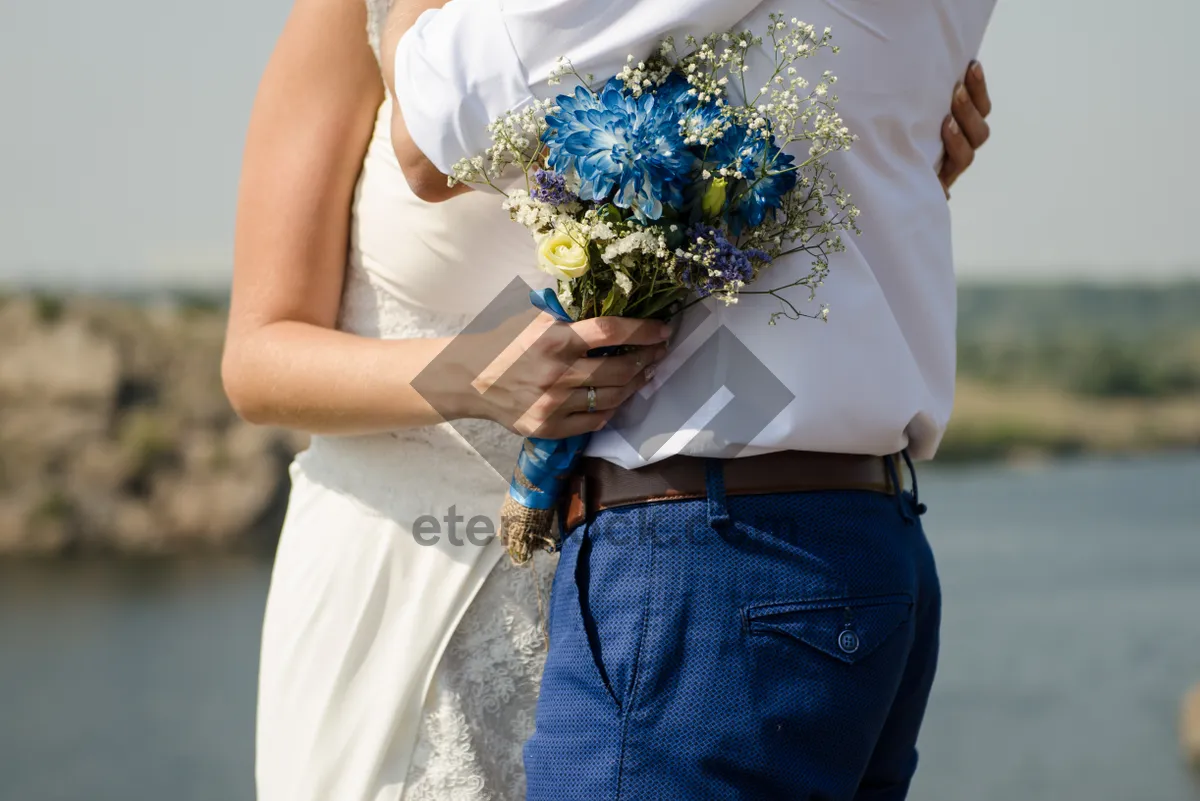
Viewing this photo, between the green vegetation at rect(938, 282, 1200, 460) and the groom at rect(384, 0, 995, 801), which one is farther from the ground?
the groom at rect(384, 0, 995, 801)

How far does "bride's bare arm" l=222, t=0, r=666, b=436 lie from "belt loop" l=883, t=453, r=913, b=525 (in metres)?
0.45

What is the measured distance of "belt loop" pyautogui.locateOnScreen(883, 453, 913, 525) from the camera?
1.09 meters

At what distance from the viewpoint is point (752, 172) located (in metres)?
0.92

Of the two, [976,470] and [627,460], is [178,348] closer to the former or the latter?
[976,470]

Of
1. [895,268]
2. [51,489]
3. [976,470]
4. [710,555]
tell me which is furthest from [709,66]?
[976,470]

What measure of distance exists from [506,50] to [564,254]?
0.56ft

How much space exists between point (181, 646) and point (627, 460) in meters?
4.96

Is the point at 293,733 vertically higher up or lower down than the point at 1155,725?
higher up

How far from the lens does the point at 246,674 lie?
5402mm

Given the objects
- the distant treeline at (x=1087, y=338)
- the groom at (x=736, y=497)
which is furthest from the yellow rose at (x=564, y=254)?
the distant treeline at (x=1087, y=338)

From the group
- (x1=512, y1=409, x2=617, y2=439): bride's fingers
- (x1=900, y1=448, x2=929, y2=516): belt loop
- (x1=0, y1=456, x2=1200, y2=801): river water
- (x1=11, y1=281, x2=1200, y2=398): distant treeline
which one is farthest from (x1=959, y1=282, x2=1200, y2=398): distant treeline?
(x1=512, y1=409, x2=617, y2=439): bride's fingers

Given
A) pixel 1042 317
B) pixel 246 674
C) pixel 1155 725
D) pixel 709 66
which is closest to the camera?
pixel 709 66

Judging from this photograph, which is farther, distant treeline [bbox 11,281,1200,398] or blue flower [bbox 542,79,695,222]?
distant treeline [bbox 11,281,1200,398]

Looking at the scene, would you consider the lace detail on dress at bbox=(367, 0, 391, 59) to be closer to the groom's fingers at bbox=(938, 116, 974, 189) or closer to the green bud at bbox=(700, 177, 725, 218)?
the green bud at bbox=(700, 177, 725, 218)
